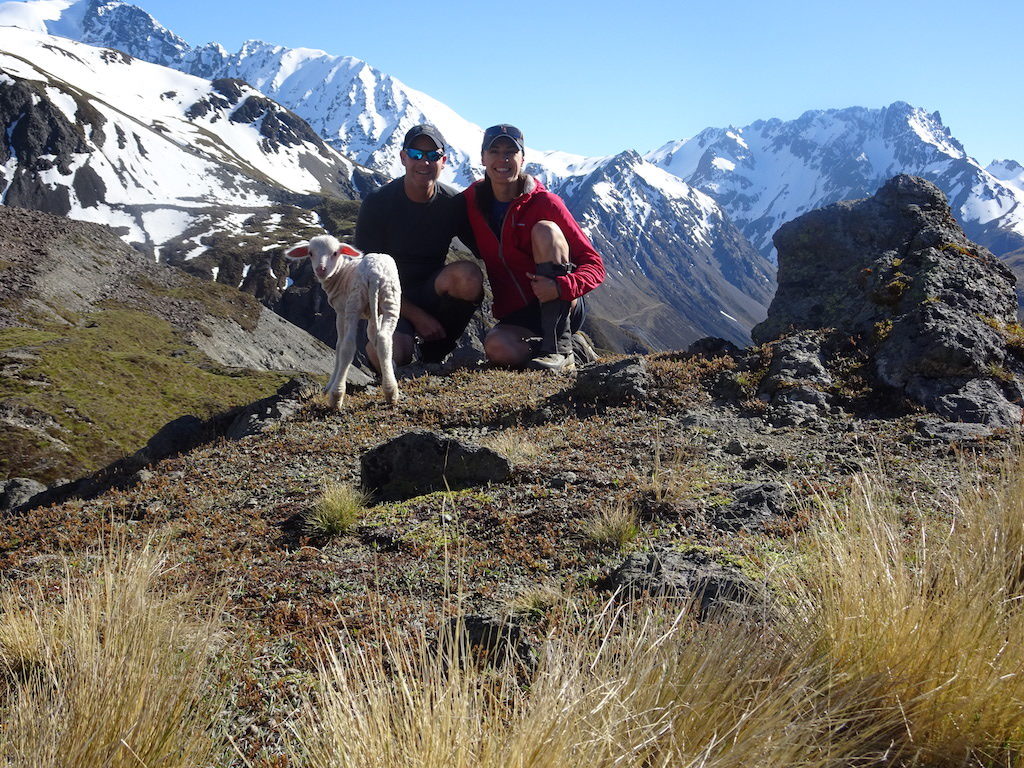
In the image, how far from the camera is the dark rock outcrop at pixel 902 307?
671cm

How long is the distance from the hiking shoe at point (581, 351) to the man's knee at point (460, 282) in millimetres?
2390

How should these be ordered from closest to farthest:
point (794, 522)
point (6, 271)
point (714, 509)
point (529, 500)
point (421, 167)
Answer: point (794, 522) < point (714, 509) < point (529, 500) < point (421, 167) < point (6, 271)

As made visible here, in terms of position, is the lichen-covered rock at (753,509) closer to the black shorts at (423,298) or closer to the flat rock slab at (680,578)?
the flat rock slab at (680,578)

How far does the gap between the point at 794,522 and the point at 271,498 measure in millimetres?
3830

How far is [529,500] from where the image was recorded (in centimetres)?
484

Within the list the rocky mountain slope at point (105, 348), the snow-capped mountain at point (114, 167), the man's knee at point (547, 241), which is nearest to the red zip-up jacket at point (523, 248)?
the man's knee at point (547, 241)

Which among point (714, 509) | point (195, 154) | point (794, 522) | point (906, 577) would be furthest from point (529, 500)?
point (195, 154)

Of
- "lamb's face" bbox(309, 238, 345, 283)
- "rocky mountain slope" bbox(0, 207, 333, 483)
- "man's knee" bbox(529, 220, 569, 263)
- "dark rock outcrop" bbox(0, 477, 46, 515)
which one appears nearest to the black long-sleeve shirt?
"man's knee" bbox(529, 220, 569, 263)

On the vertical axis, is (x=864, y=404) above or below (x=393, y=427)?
above

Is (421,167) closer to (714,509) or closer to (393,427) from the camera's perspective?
(393,427)

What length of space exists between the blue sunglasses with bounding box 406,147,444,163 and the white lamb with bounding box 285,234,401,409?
147 cm

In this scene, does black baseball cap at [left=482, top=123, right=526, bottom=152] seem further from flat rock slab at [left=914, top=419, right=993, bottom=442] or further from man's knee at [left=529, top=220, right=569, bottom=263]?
flat rock slab at [left=914, top=419, right=993, bottom=442]

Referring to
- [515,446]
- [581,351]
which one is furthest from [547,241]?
[581,351]

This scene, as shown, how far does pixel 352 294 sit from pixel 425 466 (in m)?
2.84
